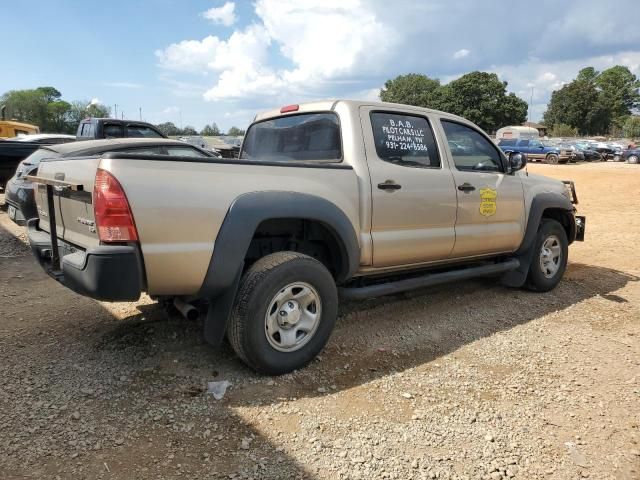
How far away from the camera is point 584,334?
4.37 m

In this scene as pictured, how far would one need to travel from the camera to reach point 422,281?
4230 millimetres

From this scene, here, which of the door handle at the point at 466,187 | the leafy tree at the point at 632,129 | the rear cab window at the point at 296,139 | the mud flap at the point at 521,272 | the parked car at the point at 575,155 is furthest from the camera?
the leafy tree at the point at 632,129

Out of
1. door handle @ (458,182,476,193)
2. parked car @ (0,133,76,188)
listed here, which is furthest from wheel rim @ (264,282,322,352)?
parked car @ (0,133,76,188)

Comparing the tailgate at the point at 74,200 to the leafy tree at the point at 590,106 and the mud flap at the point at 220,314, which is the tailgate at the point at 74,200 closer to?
the mud flap at the point at 220,314

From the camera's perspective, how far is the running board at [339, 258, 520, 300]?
3.80 m

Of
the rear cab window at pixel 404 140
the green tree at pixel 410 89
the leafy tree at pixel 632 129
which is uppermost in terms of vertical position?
the green tree at pixel 410 89

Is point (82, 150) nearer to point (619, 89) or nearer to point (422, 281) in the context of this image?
point (422, 281)

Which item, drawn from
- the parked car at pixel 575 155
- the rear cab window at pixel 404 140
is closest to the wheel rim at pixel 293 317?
the rear cab window at pixel 404 140

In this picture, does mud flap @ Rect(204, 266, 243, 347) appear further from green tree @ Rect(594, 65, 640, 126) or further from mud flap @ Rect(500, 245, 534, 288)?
green tree @ Rect(594, 65, 640, 126)

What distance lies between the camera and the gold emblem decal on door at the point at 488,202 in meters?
4.61

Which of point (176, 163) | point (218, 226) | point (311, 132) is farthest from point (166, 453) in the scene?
point (311, 132)

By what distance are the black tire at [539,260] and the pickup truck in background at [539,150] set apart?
2795 cm

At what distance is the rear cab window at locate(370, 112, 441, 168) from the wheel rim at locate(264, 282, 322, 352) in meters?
1.25

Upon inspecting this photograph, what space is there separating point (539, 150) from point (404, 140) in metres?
32.0
